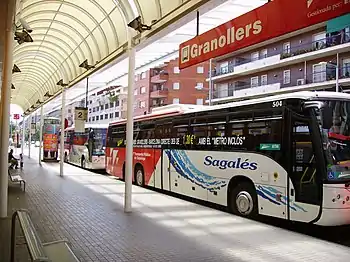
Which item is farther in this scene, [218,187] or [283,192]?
[218,187]

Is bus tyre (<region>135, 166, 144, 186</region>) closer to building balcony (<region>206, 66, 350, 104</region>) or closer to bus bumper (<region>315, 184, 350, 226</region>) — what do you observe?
building balcony (<region>206, 66, 350, 104</region>)

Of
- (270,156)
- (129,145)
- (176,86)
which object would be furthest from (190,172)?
(176,86)

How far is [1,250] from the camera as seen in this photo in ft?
18.9

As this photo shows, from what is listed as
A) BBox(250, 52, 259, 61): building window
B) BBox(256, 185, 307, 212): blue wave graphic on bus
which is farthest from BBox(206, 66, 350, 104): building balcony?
BBox(256, 185, 307, 212): blue wave graphic on bus

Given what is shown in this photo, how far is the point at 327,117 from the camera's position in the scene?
775 cm

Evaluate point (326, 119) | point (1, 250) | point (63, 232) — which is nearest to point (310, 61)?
A: point (326, 119)

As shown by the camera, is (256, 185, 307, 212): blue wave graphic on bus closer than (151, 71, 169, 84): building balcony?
Yes

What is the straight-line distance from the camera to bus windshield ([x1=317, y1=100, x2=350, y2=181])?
7496 millimetres

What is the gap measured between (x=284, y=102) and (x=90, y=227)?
4.54m

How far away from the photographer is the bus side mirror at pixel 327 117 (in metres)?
7.69

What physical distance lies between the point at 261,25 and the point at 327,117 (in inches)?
96.4

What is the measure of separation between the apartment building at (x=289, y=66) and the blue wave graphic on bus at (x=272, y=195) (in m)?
6.74

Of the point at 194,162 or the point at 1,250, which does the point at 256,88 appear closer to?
the point at 194,162

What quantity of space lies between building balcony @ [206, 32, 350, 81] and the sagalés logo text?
341 inches
